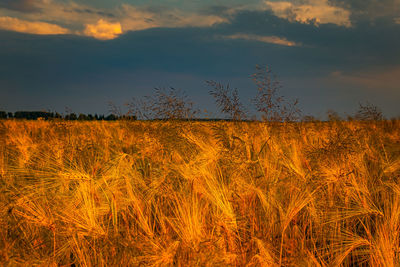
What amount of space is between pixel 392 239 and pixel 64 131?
7376 mm

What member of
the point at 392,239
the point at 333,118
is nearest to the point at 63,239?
the point at 392,239

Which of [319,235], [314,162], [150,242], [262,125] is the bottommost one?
[319,235]

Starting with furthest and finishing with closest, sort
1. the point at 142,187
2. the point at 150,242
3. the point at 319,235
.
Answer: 1. the point at 142,187
2. the point at 319,235
3. the point at 150,242

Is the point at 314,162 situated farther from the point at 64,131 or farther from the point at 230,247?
the point at 64,131

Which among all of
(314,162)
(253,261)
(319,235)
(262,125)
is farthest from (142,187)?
(262,125)

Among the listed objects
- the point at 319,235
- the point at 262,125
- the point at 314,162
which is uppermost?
the point at 262,125

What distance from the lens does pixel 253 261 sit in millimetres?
2506

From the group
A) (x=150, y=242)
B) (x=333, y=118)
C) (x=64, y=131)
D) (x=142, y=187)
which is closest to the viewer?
(x=150, y=242)

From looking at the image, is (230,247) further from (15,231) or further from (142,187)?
(15,231)

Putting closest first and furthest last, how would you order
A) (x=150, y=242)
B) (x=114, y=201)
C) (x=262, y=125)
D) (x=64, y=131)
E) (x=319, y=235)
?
(x=150, y=242) < (x=114, y=201) < (x=319, y=235) < (x=262, y=125) < (x=64, y=131)

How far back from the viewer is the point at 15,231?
314 cm

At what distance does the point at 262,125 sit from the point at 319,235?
11.3 ft

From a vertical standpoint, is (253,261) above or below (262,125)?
below

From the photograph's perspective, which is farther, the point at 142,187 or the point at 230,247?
the point at 142,187
